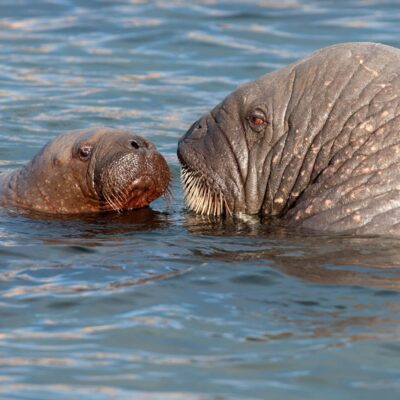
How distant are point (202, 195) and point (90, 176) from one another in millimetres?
1253

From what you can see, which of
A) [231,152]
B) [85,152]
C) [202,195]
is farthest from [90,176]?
[231,152]

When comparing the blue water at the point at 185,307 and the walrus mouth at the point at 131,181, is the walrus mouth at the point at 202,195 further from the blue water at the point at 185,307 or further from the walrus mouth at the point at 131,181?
the walrus mouth at the point at 131,181

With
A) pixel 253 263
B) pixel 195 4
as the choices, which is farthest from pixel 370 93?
pixel 195 4

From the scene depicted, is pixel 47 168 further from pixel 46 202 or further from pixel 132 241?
pixel 132 241

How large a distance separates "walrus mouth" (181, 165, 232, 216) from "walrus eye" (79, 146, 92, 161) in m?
1.09

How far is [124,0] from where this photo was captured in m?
24.1

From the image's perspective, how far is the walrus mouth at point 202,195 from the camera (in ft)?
34.9

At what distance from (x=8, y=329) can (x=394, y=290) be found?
8.49 ft

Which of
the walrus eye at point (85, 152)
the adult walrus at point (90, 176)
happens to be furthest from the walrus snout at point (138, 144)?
the walrus eye at point (85, 152)

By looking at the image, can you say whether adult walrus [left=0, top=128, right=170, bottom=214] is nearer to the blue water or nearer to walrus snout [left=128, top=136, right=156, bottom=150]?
walrus snout [left=128, top=136, right=156, bottom=150]

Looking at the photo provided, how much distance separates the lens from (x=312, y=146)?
33.1 ft

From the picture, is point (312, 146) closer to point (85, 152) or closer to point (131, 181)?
point (131, 181)

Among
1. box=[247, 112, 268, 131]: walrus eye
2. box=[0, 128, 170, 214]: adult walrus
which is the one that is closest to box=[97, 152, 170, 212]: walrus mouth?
box=[0, 128, 170, 214]: adult walrus

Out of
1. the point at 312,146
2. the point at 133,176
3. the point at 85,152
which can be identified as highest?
the point at 312,146
